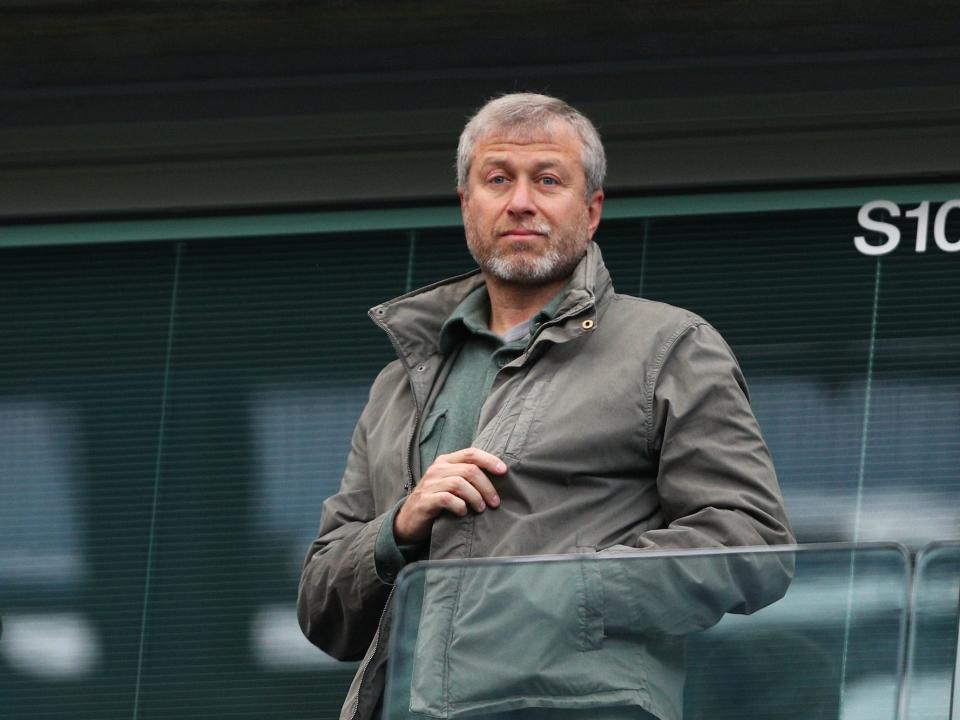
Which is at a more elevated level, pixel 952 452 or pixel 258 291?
pixel 258 291

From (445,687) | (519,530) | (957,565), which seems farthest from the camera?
(519,530)

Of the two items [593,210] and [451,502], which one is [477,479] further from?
[593,210]

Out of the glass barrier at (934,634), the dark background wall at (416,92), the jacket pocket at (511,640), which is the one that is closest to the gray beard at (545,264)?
the jacket pocket at (511,640)

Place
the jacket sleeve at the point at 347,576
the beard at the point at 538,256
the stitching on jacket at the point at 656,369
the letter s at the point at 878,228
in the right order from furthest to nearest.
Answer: the letter s at the point at 878,228 → the beard at the point at 538,256 → the jacket sleeve at the point at 347,576 → the stitching on jacket at the point at 656,369

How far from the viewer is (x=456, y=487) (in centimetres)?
325

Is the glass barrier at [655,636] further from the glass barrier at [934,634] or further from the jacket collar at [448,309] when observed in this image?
the jacket collar at [448,309]

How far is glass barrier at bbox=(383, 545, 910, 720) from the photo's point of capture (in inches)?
112

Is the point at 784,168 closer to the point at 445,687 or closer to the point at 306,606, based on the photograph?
the point at 306,606

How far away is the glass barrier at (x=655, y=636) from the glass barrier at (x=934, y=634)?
2 centimetres

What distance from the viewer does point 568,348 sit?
3453 mm

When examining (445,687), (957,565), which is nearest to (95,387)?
(445,687)

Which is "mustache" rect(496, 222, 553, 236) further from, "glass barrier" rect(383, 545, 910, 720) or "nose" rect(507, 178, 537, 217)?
"glass barrier" rect(383, 545, 910, 720)

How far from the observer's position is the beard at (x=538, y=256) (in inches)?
142

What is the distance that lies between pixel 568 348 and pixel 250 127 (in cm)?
244
